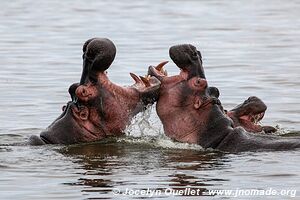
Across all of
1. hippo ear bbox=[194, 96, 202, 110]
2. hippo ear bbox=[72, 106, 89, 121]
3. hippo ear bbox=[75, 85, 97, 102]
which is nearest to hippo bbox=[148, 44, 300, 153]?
hippo ear bbox=[194, 96, 202, 110]

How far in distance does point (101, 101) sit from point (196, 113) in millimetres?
1019

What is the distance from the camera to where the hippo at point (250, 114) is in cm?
1338

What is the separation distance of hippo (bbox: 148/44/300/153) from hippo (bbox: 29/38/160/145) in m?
0.19

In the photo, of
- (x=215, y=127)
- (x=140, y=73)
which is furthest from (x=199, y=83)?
(x=140, y=73)

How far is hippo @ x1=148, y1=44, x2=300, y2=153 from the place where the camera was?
12.9 meters

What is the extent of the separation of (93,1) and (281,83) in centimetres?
1586

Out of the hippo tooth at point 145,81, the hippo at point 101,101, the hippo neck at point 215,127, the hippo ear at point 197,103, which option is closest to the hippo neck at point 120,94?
the hippo at point 101,101

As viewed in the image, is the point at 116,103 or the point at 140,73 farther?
the point at 140,73

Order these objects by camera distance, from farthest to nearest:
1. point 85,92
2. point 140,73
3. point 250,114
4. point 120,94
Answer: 1. point 140,73
2. point 250,114
3. point 120,94
4. point 85,92

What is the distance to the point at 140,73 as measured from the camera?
784 inches

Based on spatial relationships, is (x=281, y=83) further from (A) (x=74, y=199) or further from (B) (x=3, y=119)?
(A) (x=74, y=199)

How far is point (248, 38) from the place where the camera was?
82.5 ft

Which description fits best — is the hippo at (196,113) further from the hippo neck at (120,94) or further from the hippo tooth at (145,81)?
the hippo neck at (120,94)

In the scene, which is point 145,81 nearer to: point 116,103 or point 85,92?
point 116,103
